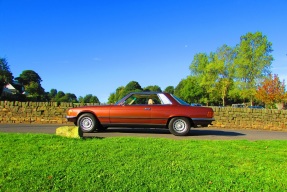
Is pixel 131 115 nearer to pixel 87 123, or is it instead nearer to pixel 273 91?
pixel 87 123

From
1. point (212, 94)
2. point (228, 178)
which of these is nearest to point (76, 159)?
point (228, 178)

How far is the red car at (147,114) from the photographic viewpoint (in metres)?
8.86

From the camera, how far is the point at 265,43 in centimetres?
4038

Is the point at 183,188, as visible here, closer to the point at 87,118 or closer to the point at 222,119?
the point at 87,118

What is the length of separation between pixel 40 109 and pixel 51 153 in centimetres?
907

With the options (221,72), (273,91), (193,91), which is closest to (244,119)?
(273,91)

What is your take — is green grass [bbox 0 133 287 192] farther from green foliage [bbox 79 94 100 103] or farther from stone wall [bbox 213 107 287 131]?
green foliage [bbox 79 94 100 103]

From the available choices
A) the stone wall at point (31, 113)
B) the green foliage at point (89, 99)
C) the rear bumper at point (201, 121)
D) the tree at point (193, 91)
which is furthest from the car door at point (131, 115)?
the green foliage at point (89, 99)

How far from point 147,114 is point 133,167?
4.75 m

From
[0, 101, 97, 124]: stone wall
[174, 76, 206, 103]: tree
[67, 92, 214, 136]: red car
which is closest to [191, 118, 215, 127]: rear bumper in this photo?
[67, 92, 214, 136]: red car

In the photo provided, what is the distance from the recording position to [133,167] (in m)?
4.28

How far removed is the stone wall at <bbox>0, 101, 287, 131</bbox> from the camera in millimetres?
13109

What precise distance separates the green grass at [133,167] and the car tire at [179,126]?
3.01m

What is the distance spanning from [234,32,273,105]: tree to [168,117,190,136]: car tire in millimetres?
34506
